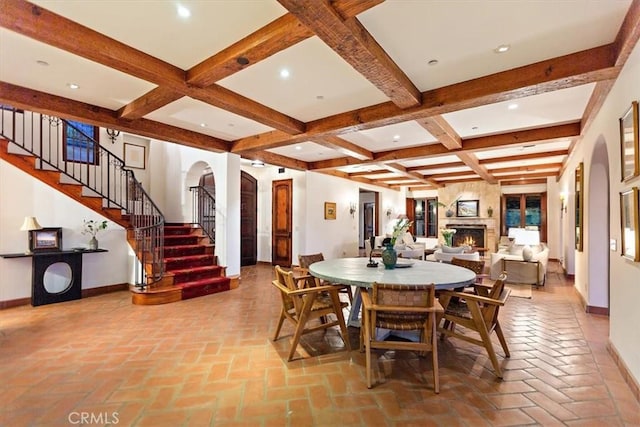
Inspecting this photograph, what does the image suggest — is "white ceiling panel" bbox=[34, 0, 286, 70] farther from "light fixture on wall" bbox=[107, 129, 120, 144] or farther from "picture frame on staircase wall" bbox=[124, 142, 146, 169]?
"picture frame on staircase wall" bbox=[124, 142, 146, 169]

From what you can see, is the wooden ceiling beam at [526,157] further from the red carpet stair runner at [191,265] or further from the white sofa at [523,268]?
the red carpet stair runner at [191,265]

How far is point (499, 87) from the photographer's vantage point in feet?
9.53

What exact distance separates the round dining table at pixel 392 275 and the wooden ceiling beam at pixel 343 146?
7.03 ft

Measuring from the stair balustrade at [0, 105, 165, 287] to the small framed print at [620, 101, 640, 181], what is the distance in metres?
5.57

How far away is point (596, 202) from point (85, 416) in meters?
5.86

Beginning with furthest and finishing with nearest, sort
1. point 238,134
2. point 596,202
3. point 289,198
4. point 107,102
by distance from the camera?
point 289,198 < point 238,134 < point 596,202 < point 107,102

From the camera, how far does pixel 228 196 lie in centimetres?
563

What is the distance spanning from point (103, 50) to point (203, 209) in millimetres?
4669

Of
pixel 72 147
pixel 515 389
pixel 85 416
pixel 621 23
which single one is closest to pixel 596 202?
pixel 621 23

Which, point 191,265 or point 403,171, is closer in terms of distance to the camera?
point 191,265

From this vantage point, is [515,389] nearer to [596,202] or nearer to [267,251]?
[596,202]

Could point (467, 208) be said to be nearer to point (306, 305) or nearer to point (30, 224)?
point (306, 305)

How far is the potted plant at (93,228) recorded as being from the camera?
4840mm

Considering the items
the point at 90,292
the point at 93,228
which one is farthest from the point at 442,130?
the point at 90,292
